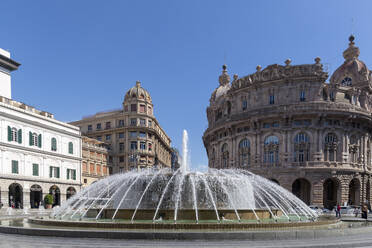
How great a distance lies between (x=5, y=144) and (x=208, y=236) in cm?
3476

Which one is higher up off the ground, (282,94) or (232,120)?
(282,94)

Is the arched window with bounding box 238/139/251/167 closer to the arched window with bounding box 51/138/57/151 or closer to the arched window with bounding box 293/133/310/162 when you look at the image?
the arched window with bounding box 293/133/310/162

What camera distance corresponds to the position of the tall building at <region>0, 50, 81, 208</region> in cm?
3684

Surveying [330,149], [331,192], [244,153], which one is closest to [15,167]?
[244,153]

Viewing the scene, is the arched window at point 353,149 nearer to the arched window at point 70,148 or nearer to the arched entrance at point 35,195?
the arched window at point 70,148

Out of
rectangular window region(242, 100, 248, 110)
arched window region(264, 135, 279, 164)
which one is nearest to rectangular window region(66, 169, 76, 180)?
rectangular window region(242, 100, 248, 110)

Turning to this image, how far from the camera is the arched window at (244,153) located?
47031mm

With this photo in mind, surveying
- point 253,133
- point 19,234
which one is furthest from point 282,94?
point 19,234

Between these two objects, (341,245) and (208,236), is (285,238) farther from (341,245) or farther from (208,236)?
(208,236)

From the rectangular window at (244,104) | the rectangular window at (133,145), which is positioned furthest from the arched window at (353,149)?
the rectangular window at (133,145)

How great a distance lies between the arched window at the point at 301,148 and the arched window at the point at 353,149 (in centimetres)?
640

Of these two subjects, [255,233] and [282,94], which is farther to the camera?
[282,94]

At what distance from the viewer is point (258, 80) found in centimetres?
4678

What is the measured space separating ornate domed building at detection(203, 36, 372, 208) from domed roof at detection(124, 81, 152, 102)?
2630 cm
